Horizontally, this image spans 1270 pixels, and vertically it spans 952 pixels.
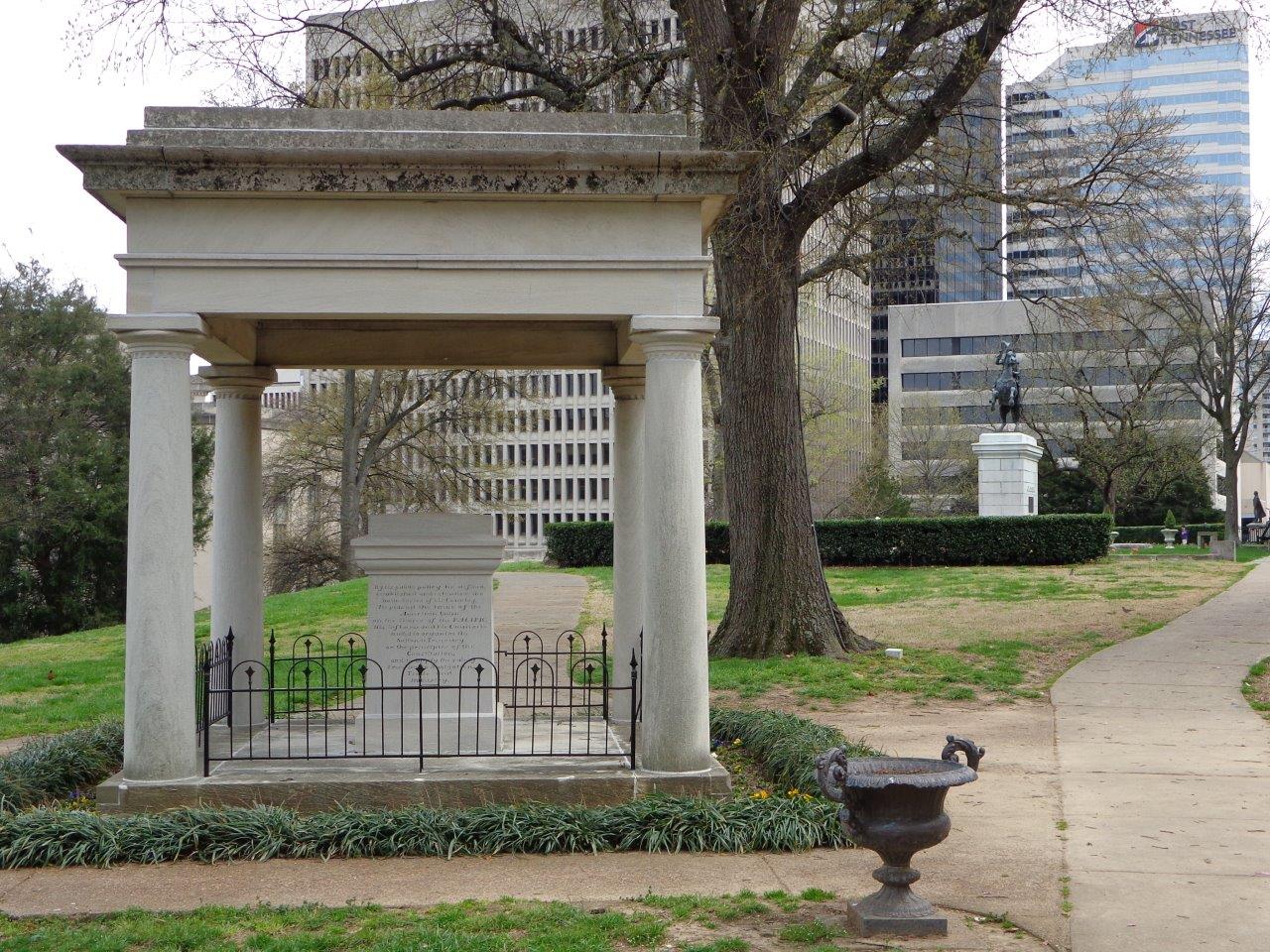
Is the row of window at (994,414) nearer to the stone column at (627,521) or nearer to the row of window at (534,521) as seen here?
the row of window at (534,521)

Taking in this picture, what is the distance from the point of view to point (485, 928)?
6047 mm

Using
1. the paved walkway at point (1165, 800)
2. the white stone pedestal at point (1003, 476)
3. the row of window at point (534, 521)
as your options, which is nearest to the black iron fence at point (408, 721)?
the paved walkway at point (1165, 800)

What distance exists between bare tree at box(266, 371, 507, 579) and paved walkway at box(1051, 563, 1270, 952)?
26.4 m

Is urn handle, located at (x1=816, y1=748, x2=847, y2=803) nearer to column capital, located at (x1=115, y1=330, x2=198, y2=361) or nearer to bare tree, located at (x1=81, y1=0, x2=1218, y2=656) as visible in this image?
column capital, located at (x1=115, y1=330, x2=198, y2=361)

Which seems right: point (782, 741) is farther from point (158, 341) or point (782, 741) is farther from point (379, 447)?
point (379, 447)

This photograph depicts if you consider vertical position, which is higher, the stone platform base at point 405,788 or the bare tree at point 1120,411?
the bare tree at point 1120,411

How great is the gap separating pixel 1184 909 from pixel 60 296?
41761 millimetres

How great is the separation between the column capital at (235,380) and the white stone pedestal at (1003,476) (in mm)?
30809

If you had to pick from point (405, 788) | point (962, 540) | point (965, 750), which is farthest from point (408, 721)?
point (962, 540)

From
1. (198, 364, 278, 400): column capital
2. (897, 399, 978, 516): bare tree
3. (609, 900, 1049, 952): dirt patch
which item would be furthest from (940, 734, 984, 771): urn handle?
(897, 399, 978, 516): bare tree

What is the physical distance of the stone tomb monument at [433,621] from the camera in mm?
9531

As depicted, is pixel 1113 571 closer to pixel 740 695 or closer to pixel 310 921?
pixel 740 695

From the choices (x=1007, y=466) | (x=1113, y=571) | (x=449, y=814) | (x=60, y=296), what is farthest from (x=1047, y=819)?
(x=60, y=296)

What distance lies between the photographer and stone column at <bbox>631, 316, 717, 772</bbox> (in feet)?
27.9
